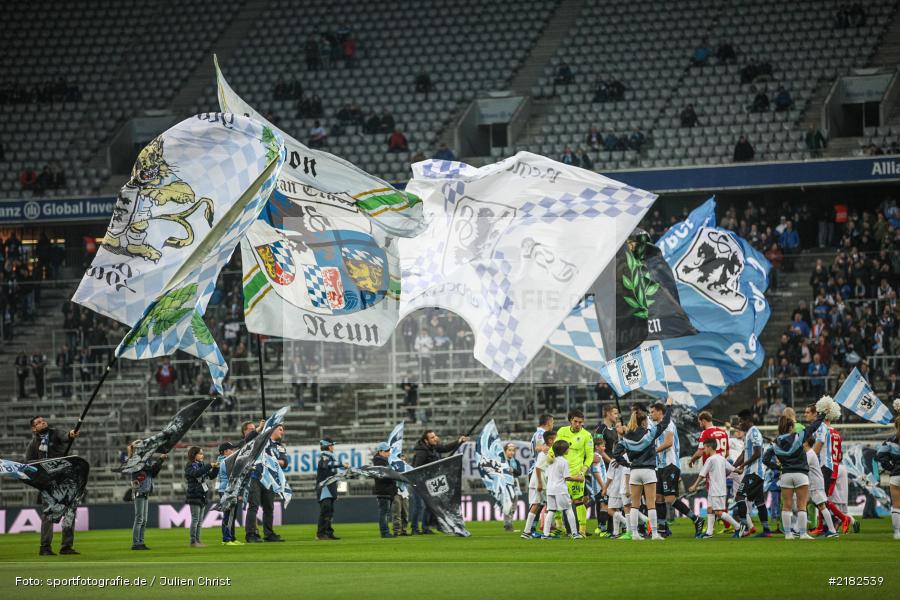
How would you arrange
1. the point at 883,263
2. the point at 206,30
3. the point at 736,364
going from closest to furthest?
1. the point at 736,364
2. the point at 883,263
3. the point at 206,30

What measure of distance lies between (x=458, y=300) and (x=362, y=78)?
29.9 m

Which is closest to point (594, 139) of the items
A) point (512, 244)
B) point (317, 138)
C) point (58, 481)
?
point (317, 138)

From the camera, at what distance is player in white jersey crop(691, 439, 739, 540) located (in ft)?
76.2

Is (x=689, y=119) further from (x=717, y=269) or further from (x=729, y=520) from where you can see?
(x=729, y=520)

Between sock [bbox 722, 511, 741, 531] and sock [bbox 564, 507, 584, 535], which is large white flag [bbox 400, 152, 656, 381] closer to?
sock [bbox 564, 507, 584, 535]

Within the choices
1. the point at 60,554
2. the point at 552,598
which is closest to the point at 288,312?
the point at 60,554

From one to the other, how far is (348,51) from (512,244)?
30.7 m

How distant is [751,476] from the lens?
2380cm

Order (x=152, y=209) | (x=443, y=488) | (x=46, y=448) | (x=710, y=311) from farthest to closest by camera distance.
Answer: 1. (x=710, y=311)
2. (x=443, y=488)
3. (x=46, y=448)
4. (x=152, y=209)

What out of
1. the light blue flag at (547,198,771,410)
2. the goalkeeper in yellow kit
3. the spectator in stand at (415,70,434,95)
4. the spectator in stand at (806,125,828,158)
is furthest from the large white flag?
the spectator in stand at (415,70,434,95)

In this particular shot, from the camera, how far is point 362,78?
5219cm

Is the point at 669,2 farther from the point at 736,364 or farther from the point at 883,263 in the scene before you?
the point at 736,364

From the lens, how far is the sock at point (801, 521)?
22.5 m

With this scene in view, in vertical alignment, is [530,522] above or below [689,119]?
below
